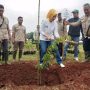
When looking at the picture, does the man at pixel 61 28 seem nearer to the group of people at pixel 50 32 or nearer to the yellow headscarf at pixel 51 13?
the group of people at pixel 50 32

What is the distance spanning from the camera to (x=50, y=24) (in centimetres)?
1136

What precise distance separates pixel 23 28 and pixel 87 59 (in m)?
3.79

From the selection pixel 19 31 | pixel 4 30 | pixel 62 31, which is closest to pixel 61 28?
pixel 62 31

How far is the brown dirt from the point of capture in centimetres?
893

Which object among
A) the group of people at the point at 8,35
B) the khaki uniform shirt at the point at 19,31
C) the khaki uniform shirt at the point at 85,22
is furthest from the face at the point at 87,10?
the khaki uniform shirt at the point at 19,31

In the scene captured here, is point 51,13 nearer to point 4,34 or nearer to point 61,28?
point 4,34

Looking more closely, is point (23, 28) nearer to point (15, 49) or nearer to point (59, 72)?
point (15, 49)

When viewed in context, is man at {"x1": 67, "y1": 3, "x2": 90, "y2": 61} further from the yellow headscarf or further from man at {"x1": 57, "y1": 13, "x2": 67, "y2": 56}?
man at {"x1": 57, "y1": 13, "x2": 67, "y2": 56}

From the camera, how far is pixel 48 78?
998cm

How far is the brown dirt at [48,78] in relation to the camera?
8.93 meters

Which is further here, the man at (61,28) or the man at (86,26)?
the man at (61,28)

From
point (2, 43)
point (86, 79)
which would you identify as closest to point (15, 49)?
point (2, 43)

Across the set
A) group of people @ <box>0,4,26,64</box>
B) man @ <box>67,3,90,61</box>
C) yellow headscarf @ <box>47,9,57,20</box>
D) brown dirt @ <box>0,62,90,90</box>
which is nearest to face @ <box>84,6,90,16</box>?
man @ <box>67,3,90,61</box>

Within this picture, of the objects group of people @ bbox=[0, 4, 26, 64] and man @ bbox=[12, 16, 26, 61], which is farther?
man @ bbox=[12, 16, 26, 61]
